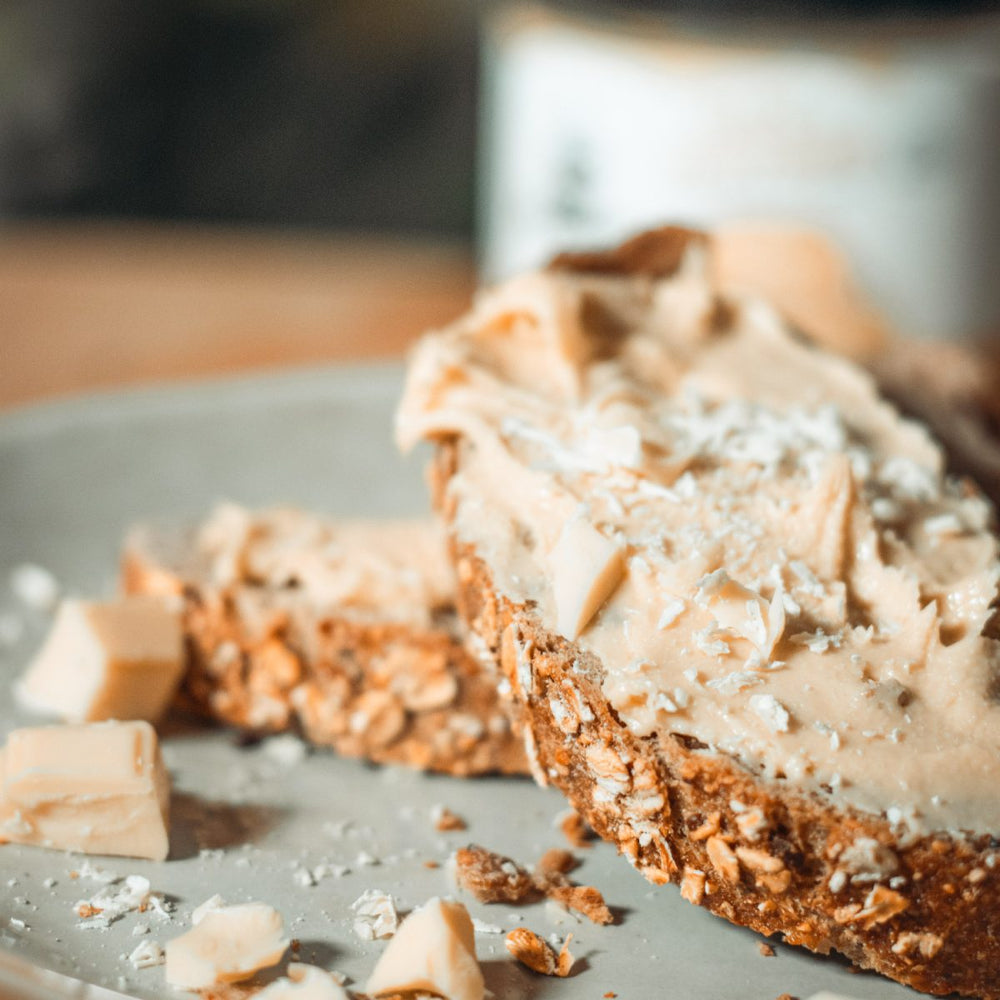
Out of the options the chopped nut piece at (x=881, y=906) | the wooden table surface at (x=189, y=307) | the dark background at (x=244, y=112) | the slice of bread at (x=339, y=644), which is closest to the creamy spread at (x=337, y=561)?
the slice of bread at (x=339, y=644)

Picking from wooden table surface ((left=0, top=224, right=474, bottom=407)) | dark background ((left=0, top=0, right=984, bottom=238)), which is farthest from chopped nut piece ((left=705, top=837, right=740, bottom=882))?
dark background ((left=0, top=0, right=984, bottom=238))

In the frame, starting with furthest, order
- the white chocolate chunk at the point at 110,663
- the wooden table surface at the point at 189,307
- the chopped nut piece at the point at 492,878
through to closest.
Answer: the wooden table surface at the point at 189,307 < the white chocolate chunk at the point at 110,663 < the chopped nut piece at the point at 492,878

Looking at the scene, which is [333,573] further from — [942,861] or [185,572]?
[942,861]

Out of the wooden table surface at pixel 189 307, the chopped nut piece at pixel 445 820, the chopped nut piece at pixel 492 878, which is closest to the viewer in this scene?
the chopped nut piece at pixel 492 878

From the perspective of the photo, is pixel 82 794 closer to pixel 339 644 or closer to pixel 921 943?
pixel 339 644

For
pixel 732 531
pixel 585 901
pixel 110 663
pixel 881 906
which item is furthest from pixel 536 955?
pixel 110 663

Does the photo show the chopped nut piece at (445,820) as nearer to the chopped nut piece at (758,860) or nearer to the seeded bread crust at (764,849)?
the seeded bread crust at (764,849)

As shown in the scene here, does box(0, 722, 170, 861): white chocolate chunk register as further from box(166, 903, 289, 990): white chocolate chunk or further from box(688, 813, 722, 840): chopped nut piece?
box(688, 813, 722, 840): chopped nut piece
